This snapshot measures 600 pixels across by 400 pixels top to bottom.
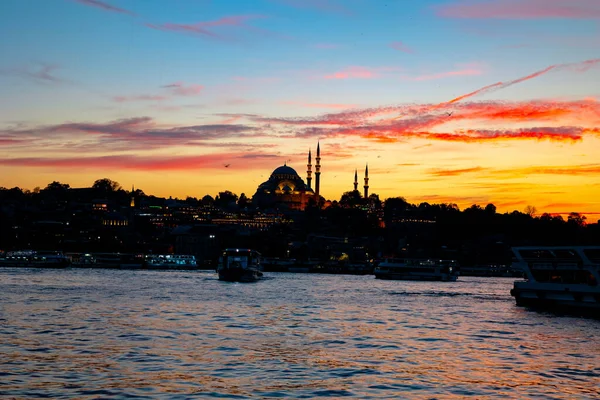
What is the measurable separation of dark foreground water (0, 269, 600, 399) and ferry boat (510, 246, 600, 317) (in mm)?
3075

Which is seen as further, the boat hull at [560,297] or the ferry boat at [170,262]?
the ferry boat at [170,262]

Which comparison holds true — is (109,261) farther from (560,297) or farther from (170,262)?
(560,297)

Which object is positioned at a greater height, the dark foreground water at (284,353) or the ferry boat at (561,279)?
the ferry boat at (561,279)

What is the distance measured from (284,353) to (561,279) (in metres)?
31.5

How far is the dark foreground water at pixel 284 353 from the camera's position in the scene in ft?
75.3

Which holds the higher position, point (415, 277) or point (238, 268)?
point (238, 268)

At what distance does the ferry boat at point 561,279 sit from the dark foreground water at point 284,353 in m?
3.07

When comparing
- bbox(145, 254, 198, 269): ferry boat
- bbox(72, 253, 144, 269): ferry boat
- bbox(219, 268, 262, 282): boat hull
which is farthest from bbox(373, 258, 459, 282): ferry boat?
bbox(72, 253, 144, 269): ferry boat

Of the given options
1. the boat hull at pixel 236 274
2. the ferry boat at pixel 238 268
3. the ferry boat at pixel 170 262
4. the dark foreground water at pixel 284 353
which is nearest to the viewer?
the dark foreground water at pixel 284 353

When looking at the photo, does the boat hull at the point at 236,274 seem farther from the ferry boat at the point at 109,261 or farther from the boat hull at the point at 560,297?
the ferry boat at the point at 109,261

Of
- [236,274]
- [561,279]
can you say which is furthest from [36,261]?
[561,279]

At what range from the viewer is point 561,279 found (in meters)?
56.1

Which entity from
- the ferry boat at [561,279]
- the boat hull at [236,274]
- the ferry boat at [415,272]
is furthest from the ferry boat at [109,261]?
the ferry boat at [561,279]

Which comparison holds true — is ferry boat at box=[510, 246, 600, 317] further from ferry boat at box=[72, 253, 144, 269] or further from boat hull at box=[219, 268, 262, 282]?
ferry boat at box=[72, 253, 144, 269]
